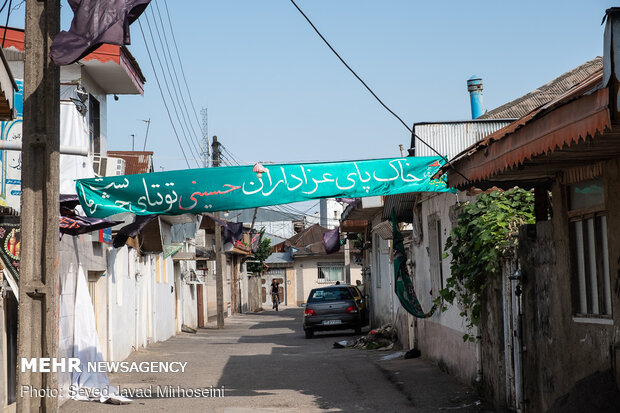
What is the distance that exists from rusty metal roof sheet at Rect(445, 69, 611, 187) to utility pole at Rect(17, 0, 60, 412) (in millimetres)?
4083

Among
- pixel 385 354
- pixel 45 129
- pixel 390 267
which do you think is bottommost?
pixel 385 354

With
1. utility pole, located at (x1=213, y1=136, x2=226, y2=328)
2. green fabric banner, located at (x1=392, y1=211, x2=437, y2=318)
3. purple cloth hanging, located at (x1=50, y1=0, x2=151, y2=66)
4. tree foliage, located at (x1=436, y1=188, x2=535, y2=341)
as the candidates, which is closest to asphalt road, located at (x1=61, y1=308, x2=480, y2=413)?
green fabric banner, located at (x1=392, y1=211, x2=437, y2=318)

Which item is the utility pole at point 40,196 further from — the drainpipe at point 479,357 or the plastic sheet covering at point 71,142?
the drainpipe at point 479,357

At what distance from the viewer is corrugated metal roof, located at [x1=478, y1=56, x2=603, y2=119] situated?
A: 848 inches

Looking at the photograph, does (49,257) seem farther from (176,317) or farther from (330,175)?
(176,317)

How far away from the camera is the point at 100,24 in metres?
7.45

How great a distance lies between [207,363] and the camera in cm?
1811

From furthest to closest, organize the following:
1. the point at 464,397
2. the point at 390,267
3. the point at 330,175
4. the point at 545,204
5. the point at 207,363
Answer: the point at 390,267, the point at 207,363, the point at 330,175, the point at 464,397, the point at 545,204

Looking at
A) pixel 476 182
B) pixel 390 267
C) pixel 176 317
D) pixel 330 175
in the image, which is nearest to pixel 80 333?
pixel 330 175

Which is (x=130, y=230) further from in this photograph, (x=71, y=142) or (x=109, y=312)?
(x=71, y=142)

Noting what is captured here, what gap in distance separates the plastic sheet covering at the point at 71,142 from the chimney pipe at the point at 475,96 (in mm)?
12832

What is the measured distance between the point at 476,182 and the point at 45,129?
4419 mm

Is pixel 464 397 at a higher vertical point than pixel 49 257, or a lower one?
lower

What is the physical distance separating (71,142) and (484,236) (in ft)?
20.8
